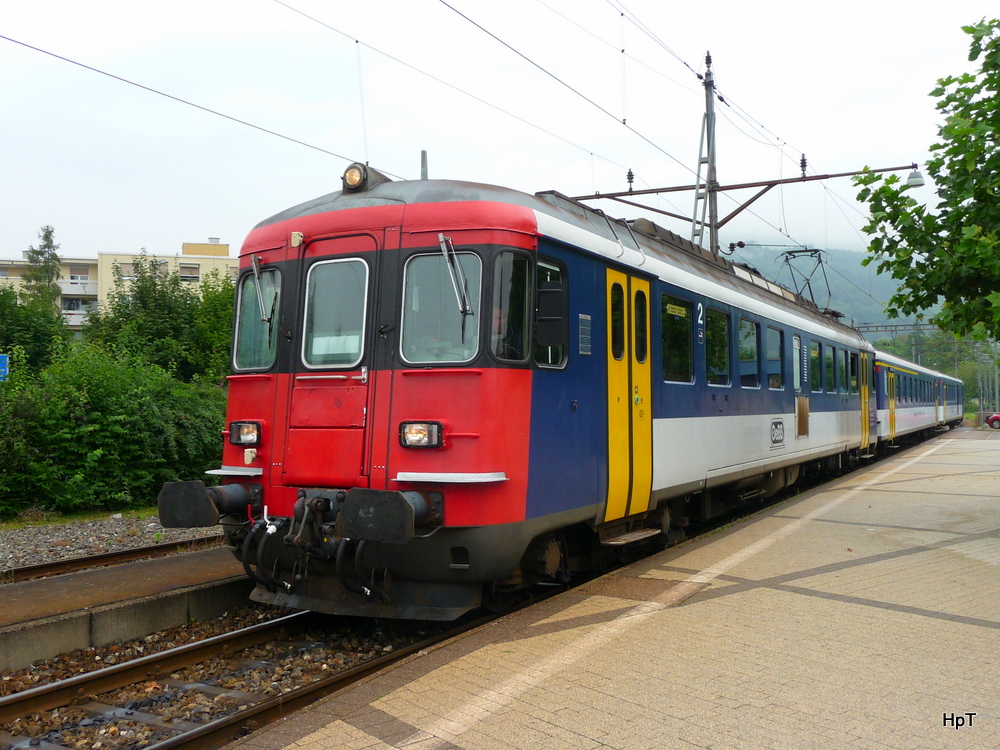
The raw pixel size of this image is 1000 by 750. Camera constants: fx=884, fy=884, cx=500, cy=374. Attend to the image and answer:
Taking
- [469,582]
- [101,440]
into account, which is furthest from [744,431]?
[101,440]

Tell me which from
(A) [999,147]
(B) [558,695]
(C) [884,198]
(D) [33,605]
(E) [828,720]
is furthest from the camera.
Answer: (C) [884,198]

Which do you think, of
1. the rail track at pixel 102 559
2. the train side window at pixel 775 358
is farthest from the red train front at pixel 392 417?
the train side window at pixel 775 358

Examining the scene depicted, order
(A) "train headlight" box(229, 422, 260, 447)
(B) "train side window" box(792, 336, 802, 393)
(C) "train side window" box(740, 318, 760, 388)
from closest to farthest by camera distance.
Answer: (A) "train headlight" box(229, 422, 260, 447) → (C) "train side window" box(740, 318, 760, 388) → (B) "train side window" box(792, 336, 802, 393)

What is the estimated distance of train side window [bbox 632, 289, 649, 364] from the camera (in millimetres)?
7410

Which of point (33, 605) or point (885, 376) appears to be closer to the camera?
point (33, 605)

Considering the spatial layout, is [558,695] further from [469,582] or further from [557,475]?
[557,475]

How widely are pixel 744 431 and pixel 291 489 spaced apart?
604 centimetres

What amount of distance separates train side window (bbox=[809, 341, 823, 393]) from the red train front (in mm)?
8773

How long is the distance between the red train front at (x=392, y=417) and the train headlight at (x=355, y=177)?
1cm

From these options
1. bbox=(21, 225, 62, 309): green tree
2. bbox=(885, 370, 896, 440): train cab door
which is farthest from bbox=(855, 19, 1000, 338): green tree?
bbox=(21, 225, 62, 309): green tree

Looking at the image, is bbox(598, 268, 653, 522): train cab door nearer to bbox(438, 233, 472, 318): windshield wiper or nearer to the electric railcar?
the electric railcar

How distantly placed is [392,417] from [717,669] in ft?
8.20

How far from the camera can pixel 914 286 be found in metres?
9.78

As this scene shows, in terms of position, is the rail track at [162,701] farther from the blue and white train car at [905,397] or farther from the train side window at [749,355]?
the blue and white train car at [905,397]
